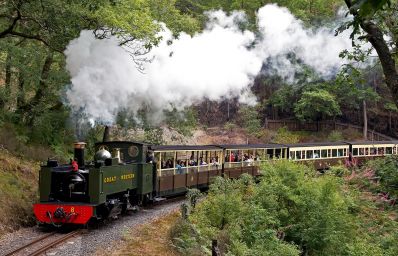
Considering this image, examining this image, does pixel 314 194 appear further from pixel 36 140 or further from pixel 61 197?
pixel 36 140

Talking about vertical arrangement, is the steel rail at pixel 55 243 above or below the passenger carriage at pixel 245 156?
below

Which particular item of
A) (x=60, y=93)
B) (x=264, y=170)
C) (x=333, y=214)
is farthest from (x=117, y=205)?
(x=60, y=93)

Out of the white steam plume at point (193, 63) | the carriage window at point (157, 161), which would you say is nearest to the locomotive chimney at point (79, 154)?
the carriage window at point (157, 161)

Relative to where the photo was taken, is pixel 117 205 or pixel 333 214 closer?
pixel 333 214

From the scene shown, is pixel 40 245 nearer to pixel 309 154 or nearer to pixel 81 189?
pixel 81 189

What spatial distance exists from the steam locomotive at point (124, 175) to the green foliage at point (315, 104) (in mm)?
12819

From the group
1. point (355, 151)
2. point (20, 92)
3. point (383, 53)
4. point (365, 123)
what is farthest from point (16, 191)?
point (365, 123)

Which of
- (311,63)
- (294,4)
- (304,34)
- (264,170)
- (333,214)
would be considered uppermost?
(294,4)

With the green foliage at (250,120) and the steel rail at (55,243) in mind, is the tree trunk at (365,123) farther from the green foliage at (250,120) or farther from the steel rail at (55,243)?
the steel rail at (55,243)

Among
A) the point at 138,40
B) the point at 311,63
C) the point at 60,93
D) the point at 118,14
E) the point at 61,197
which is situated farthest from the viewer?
the point at 311,63

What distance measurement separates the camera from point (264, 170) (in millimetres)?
13508

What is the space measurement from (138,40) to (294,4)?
80.4 ft

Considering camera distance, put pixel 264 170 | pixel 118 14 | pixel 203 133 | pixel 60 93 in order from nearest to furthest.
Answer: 1. pixel 264 170
2. pixel 118 14
3. pixel 60 93
4. pixel 203 133

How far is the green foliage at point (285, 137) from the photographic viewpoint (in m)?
33.7
